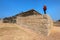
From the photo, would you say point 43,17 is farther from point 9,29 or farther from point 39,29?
point 9,29

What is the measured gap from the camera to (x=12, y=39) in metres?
11.5

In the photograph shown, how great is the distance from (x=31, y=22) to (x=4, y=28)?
4.27 metres

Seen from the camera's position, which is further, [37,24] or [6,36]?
[37,24]

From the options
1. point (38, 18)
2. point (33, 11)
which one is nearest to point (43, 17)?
point (38, 18)

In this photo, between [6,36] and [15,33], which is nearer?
[6,36]

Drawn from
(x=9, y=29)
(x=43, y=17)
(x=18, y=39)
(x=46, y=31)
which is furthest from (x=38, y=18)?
(x=18, y=39)

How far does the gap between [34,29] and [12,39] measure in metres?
5.61

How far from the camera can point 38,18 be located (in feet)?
56.8

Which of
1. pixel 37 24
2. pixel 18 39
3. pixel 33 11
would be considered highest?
pixel 33 11

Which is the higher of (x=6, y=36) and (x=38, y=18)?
(x=38, y=18)

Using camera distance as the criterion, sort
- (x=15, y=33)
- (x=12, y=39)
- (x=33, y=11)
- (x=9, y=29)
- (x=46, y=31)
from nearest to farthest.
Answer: (x=12, y=39), (x=15, y=33), (x=9, y=29), (x=46, y=31), (x=33, y=11)

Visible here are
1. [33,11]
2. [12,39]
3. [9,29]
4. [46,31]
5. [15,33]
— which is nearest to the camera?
[12,39]

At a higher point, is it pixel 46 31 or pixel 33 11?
pixel 33 11

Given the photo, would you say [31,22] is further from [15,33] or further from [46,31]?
[15,33]
